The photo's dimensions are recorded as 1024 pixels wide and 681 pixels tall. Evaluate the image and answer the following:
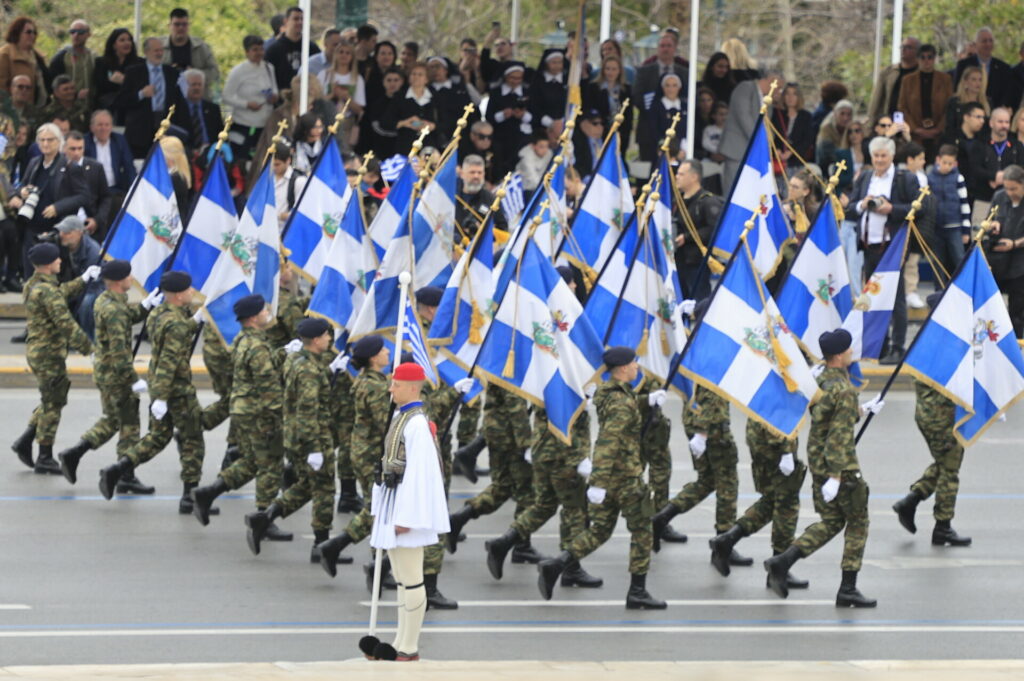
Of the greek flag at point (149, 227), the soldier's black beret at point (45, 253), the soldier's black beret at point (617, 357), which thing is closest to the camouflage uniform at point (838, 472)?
the soldier's black beret at point (617, 357)

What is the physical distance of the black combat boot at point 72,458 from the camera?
1616 centimetres

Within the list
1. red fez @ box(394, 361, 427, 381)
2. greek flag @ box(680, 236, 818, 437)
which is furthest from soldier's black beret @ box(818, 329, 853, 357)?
red fez @ box(394, 361, 427, 381)

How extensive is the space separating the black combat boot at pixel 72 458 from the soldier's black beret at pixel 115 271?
131 cm

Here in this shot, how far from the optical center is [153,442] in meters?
15.8

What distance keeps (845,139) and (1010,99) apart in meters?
2.20

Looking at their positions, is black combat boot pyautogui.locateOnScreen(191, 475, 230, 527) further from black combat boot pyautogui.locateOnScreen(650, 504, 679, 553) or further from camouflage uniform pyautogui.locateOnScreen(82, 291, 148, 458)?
black combat boot pyautogui.locateOnScreen(650, 504, 679, 553)

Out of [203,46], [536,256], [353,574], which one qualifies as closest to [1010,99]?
[203,46]

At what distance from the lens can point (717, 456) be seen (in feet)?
48.3

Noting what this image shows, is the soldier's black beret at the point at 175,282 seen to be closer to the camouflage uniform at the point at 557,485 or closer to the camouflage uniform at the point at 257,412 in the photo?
the camouflage uniform at the point at 257,412

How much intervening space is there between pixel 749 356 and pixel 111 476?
16.4 feet

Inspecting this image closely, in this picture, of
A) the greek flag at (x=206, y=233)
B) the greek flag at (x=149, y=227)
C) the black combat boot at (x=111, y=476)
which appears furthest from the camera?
the greek flag at (x=149, y=227)

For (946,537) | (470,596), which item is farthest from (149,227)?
(946,537)

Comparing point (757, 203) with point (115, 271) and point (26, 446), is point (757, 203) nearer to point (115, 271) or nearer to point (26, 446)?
point (115, 271)

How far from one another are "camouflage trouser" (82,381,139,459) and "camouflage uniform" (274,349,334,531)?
6.73ft
